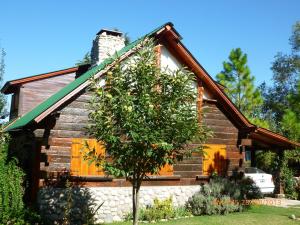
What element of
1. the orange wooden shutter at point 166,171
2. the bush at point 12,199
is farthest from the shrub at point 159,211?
the bush at point 12,199

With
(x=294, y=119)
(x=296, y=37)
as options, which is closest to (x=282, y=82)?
(x=296, y=37)

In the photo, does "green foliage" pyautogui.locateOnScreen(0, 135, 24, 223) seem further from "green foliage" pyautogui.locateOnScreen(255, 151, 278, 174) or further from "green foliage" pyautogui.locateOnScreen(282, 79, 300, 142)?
"green foliage" pyautogui.locateOnScreen(255, 151, 278, 174)

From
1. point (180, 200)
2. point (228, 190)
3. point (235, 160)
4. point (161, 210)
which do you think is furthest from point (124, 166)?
point (235, 160)

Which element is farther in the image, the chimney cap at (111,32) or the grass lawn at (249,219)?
the chimney cap at (111,32)

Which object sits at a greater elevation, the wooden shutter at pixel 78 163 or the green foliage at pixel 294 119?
the green foliage at pixel 294 119

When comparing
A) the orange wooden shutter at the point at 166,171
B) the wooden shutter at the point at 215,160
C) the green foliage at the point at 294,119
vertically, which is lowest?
the orange wooden shutter at the point at 166,171

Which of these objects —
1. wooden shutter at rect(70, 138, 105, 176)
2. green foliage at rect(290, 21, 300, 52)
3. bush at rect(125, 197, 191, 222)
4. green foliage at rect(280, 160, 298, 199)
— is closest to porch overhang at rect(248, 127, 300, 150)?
green foliage at rect(280, 160, 298, 199)

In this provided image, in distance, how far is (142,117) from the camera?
9.61m

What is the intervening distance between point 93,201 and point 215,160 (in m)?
6.22

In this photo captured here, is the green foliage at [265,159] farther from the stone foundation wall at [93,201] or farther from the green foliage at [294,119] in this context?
the stone foundation wall at [93,201]

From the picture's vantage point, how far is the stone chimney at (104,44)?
19.7 meters

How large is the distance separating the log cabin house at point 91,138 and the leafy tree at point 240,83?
1488 cm

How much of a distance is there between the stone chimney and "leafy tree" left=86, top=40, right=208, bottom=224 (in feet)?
31.6

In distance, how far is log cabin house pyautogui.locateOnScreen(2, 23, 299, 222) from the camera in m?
14.3
